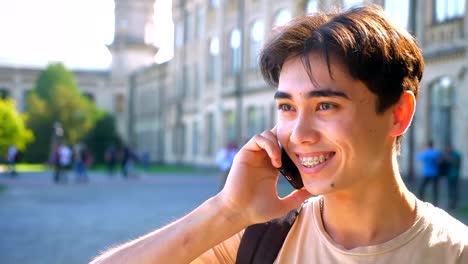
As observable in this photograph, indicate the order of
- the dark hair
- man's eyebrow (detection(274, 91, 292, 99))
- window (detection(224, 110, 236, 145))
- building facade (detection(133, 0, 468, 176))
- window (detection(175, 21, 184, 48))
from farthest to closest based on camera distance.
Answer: window (detection(175, 21, 184, 48)), window (detection(224, 110, 236, 145)), building facade (detection(133, 0, 468, 176)), man's eyebrow (detection(274, 91, 292, 99)), the dark hair

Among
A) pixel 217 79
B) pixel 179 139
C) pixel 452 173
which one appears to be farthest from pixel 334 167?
pixel 179 139

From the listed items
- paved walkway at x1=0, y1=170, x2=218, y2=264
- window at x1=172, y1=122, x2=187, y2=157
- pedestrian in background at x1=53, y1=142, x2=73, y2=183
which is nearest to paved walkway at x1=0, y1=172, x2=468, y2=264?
paved walkway at x1=0, y1=170, x2=218, y2=264

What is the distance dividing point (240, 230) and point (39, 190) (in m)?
23.8

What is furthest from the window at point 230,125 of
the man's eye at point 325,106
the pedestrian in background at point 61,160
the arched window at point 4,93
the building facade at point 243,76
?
the arched window at point 4,93

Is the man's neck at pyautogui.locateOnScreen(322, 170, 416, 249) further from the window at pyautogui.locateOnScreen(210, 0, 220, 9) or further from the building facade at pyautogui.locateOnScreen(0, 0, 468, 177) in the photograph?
the window at pyautogui.locateOnScreen(210, 0, 220, 9)

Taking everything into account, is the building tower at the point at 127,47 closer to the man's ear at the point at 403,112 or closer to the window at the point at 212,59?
the window at the point at 212,59

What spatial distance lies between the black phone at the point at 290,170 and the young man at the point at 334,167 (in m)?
0.03

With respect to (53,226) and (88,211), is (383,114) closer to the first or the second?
(53,226)

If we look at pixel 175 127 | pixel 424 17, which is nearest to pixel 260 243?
pixel 424 17

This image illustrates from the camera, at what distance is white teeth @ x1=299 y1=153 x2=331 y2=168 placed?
1998mm

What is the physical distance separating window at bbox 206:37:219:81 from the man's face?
4190 centimetres

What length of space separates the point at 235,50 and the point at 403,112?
3852cm

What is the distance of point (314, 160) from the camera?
2012 millimetres

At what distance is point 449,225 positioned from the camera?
2.04m
